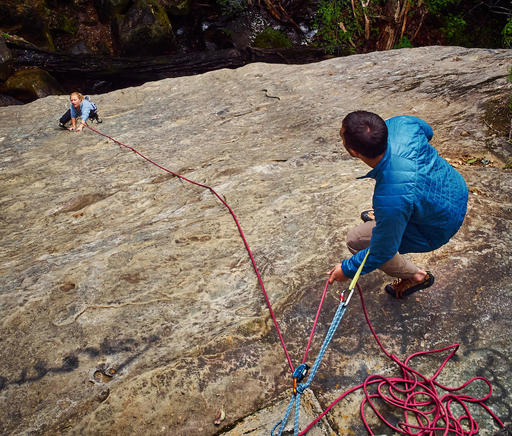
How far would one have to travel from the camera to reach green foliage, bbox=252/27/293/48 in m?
11.1

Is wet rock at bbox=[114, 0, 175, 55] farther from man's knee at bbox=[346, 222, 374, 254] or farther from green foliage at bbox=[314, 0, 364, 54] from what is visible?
man's knee at bbox=[346, 222, 374, 254]

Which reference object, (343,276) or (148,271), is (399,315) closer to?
(343,276)

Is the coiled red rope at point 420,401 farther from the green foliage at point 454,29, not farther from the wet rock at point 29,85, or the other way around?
the green foliage at point 454,29


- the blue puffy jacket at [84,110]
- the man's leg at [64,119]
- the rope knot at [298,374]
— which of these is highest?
the blue puffy jacket at [84,110]

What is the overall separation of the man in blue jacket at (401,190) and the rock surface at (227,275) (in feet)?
1.54

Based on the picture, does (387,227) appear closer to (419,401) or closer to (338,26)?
(419,401)

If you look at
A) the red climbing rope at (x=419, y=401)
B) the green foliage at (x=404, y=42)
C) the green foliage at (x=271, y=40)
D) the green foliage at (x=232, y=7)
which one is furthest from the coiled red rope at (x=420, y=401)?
the green foliage at (x=232, y=7)

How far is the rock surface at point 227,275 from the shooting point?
6.70 feet

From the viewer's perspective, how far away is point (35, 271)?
9.71ft

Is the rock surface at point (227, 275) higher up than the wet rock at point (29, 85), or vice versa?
the wet rock at point (29, 85)

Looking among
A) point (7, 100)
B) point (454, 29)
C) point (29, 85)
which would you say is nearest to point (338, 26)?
point (454, 29)

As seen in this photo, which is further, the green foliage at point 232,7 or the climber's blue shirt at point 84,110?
the green foliage at point 232,7

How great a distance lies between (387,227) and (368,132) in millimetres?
444

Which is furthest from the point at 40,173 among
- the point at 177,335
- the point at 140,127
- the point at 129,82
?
the point at 129,82
